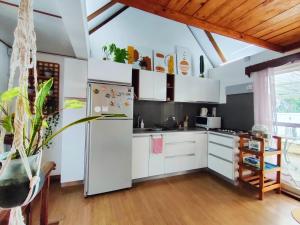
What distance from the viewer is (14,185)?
484 millimetres

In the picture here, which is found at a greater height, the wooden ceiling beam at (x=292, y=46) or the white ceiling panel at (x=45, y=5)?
the white ceiling panel at (x=45, y=5)

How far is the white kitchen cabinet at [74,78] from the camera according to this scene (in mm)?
2412

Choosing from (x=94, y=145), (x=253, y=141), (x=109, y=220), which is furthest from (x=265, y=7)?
(x=109, y=220)

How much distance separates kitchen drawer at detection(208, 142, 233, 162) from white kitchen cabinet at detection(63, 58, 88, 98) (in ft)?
8.13

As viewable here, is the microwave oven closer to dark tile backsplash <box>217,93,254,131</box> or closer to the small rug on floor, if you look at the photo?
dark tile backsplash <box>217,93,254,131</box>

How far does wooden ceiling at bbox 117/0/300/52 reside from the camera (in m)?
1.50

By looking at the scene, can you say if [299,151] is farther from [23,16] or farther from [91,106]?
[23,16]

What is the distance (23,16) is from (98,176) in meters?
2.05

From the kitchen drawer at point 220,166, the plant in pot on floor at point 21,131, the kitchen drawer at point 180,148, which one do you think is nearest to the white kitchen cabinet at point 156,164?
the kitchen drawer at point 180,148

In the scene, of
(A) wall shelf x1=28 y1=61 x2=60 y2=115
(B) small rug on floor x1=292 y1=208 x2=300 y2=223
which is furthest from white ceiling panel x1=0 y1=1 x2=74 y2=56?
(B) small rug on floor x1=292 y1=208 x2=300 y2=223

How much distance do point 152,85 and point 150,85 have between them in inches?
1.6

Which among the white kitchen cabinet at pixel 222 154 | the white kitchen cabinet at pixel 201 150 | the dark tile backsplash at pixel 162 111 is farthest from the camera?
the dark tile backsplash at pixel 162 111

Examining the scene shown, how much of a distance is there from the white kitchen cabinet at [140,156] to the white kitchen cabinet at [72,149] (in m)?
0.85

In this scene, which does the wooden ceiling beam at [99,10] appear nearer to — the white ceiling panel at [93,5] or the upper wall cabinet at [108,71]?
the white ceiling panel at [93,5]
